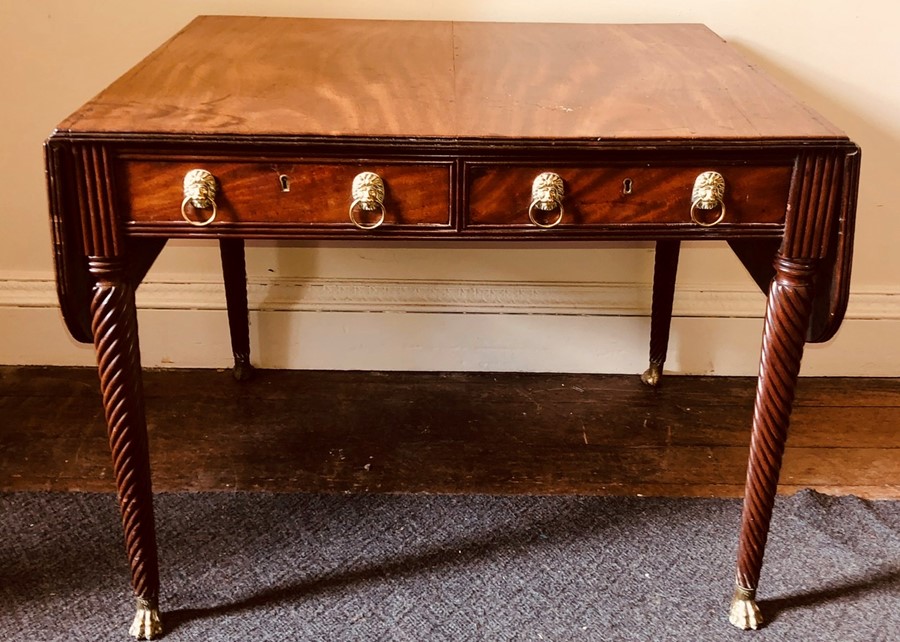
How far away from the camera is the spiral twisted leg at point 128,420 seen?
1.24 meters

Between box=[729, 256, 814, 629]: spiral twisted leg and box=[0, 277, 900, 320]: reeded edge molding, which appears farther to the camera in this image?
box=[0, 277, 900, 320]: reeded edge molding

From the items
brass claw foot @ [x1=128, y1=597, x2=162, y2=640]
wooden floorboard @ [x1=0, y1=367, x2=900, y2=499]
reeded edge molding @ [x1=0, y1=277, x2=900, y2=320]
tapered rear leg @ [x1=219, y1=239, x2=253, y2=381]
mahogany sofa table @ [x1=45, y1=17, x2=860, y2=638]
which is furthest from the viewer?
reeded edge molding @ [x1=0, y1=277, x2=900, y2=320]

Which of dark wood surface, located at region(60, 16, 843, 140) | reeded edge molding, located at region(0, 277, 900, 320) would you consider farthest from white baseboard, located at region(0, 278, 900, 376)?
dark wood surface, located at region(60, 16, 843, 140)

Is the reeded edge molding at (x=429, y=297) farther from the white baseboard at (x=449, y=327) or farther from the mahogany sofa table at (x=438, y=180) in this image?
the mahogany sofa table at (x=438, y=180)

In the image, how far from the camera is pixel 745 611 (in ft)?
4.76

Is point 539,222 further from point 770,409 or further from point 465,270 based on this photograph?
point 465,270

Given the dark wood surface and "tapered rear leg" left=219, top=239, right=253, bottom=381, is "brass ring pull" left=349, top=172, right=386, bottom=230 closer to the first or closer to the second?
the dark wood surface

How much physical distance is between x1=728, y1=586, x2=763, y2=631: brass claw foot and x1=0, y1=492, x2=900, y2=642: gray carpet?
0.7 inches

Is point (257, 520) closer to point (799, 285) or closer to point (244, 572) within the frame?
point (244, 572)

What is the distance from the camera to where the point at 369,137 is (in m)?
1.17

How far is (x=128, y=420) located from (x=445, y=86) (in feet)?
2.23

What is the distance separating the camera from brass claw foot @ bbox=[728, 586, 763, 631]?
1446 millimetres

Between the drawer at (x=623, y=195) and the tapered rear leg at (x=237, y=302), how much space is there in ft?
2.76

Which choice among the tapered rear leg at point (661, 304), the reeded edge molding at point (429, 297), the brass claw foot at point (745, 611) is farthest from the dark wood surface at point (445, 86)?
the brass claw foot at point (745, 611)
